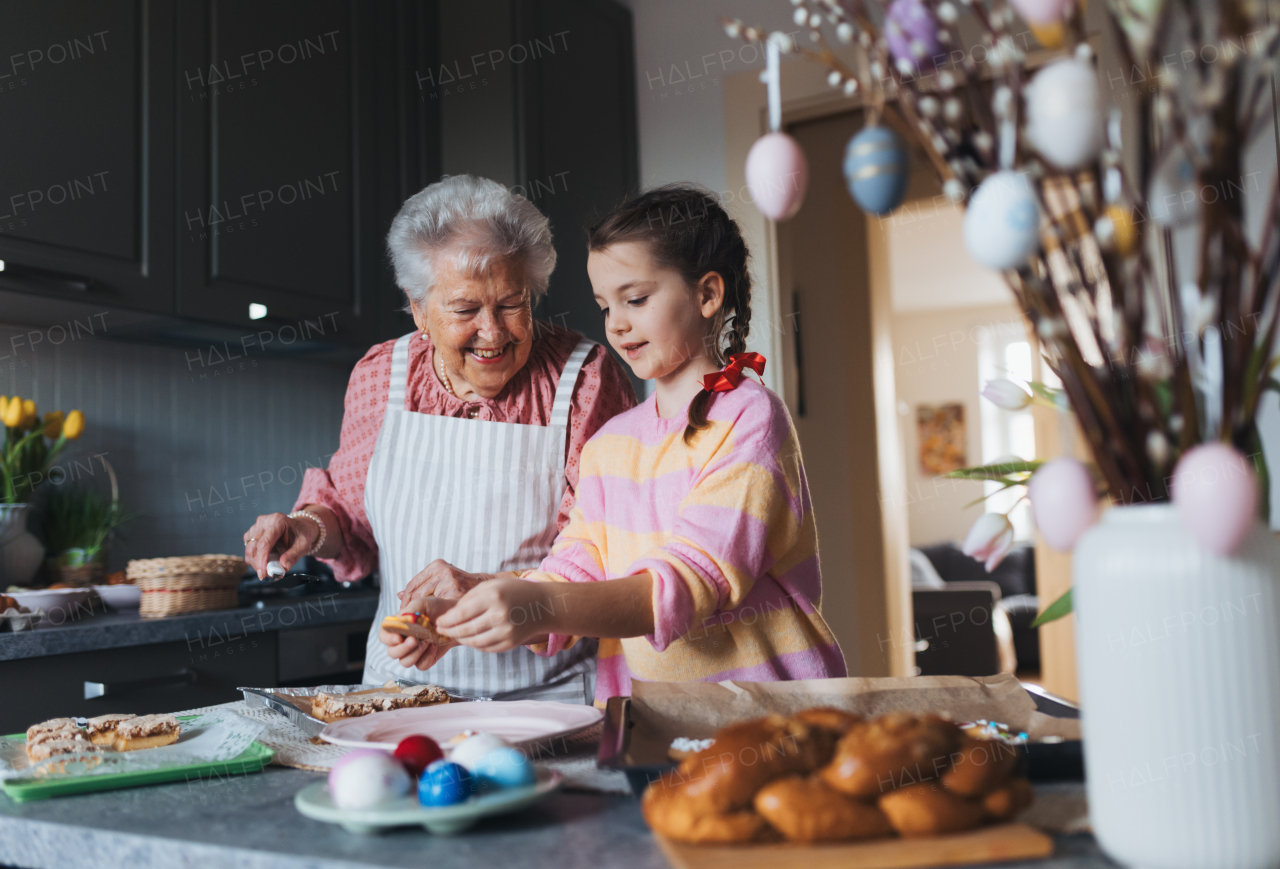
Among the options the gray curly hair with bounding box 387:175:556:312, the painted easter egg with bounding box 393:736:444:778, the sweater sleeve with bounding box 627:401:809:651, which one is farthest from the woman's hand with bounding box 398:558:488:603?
the gray curly hair with bounding box 387:175:556:312

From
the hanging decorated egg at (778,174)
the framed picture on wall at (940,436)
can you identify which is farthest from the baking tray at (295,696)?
the framed picture on wall at (940,436)

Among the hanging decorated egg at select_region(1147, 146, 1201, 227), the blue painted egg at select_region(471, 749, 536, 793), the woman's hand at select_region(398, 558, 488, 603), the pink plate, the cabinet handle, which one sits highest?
the hanging decorated egg at select_region(1147, 146, 1201, 227)

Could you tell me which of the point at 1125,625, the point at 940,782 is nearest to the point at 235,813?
the point at 940,782

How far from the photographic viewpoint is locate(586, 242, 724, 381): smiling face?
1186mm

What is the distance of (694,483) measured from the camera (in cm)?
115

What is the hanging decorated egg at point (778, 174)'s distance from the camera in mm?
634

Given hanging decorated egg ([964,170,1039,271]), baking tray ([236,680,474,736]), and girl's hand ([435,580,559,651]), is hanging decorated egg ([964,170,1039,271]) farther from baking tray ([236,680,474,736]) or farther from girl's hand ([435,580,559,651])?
baking tray ([236,680,474,736])

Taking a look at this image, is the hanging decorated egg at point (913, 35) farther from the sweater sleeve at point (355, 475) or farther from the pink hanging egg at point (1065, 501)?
the sweater sleeve at point (355, 475)

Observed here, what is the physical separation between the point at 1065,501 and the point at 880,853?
0.72ft

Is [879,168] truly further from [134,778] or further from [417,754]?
[134,778]

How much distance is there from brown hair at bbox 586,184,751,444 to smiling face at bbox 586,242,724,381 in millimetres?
14

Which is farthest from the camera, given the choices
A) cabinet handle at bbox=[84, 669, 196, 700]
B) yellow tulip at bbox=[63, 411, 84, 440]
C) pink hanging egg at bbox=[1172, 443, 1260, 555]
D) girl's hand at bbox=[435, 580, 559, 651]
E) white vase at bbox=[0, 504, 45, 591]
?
yellow tulip at bbox=[63, 411, 84, 440]

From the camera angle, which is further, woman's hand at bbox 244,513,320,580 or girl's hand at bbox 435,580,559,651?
woman's hand at bbox 244,513,320,580

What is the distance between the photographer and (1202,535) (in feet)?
1.62
